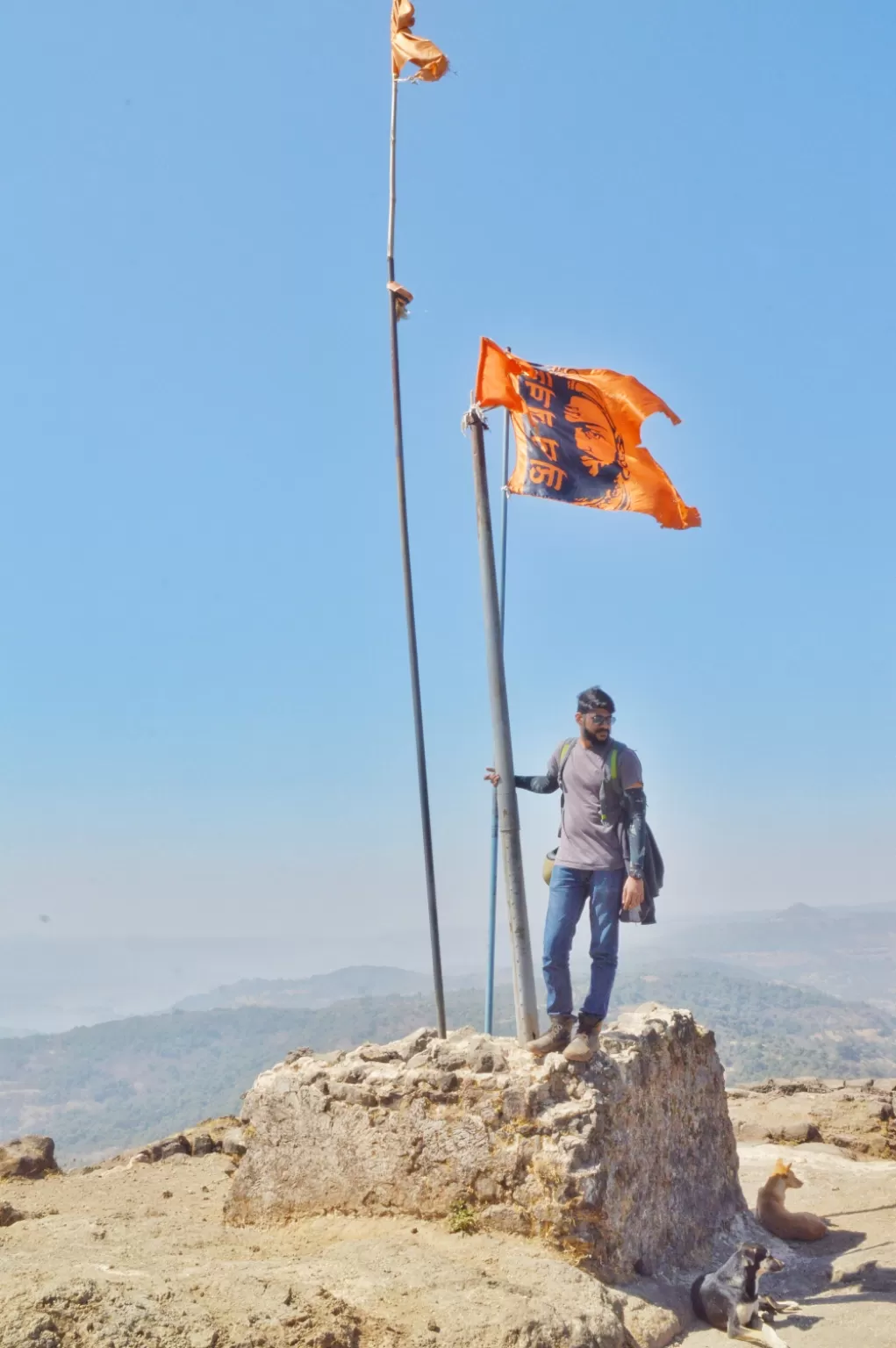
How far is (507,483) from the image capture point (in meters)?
7.88

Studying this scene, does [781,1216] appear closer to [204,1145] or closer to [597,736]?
[597,736]

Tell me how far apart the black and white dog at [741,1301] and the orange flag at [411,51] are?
9.51m

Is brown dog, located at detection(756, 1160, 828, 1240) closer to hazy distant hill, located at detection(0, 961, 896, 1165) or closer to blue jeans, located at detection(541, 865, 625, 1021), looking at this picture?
blue jeans, located at detection(541, 865, 625, 1021)

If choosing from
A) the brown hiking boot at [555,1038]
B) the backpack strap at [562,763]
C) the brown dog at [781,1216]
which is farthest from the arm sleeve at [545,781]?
the brown dog at [781,1216]

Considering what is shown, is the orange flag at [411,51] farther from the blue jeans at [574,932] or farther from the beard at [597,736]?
the blue jeans at [574,932]

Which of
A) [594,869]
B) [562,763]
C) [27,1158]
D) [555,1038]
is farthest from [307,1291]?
[27,1158]

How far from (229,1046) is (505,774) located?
547 feet

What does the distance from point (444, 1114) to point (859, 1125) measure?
1121 centimetres

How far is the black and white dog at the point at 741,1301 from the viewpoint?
5.88 m

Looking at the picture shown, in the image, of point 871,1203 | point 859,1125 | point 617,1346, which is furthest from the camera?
point 859,1125

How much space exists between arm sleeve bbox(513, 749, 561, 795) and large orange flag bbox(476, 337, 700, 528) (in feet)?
7.55

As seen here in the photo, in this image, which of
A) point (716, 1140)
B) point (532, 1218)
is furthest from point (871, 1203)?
point (532, 1218)

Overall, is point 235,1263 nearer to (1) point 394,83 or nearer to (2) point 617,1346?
(2) point 617,1346

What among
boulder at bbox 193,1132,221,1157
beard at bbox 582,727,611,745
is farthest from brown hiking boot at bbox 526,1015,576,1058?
boulder at bbox 193,1132,221,1157
